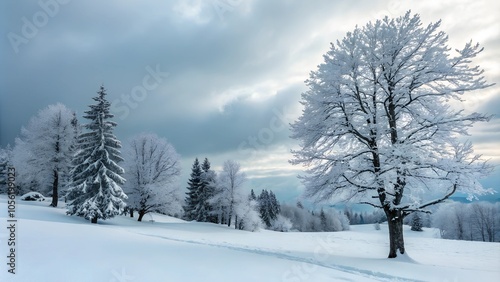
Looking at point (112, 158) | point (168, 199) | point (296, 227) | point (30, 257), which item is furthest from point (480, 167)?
point (296, 227)

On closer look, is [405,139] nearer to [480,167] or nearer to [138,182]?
[480,167]

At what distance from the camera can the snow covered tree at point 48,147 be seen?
28.3m

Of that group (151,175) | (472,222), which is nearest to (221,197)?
(151,175)

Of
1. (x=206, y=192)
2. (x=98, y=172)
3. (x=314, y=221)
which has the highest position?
(x=98, y=172)

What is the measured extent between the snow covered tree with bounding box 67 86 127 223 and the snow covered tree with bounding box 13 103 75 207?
5.36 metres

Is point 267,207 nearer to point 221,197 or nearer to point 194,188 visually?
point 194,188

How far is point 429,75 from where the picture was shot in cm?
1170

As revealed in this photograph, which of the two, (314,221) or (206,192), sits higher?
(206,192)

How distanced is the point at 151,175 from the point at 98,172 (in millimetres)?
9105

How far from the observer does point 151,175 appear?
32.3m

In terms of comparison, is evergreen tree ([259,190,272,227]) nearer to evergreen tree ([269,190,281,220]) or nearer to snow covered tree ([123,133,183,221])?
evergreen tree ([269,190,281,220])

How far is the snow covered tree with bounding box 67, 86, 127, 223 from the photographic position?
75.7 feet

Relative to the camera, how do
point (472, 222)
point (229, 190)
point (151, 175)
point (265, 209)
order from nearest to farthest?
point (151, 175) < point (229, 190) < point (472, 222) < point (265, 209)

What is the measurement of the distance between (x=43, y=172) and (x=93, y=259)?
28428mm
